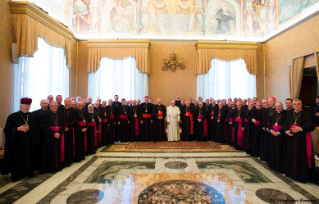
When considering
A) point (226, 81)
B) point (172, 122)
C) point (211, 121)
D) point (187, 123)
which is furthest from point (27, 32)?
point (226, 81)

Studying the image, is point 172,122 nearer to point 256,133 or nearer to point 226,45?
point 256,133

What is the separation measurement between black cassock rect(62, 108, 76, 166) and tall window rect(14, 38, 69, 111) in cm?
171

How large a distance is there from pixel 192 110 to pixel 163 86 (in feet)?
6.60

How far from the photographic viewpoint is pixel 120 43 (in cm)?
825

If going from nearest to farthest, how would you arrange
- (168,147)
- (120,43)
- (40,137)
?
(40,137) → (168,147) → (120,43)

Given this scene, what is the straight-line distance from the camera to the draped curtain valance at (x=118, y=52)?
8242 mm

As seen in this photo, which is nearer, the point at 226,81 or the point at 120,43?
the point at 120,43

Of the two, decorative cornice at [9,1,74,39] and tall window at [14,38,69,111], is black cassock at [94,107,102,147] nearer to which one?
tall window at [14,38,69,111]

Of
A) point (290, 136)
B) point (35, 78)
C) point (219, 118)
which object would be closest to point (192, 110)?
point (219, 118)

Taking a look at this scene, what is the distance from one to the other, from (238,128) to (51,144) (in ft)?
17.2

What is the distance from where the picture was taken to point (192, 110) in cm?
736

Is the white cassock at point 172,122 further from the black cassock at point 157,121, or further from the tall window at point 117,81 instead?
the tall window at point 117,81

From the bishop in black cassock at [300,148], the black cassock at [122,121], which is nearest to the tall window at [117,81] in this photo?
Result: the black cassock at [122,121]

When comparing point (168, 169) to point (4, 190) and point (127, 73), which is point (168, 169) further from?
point (127, 73)
